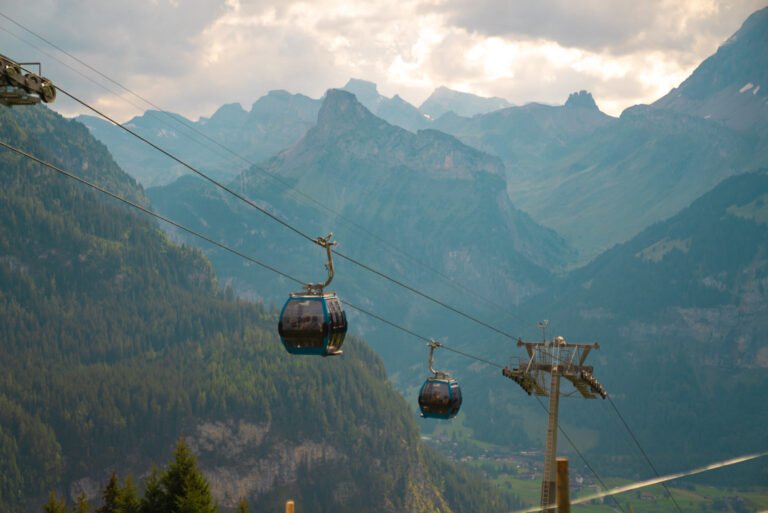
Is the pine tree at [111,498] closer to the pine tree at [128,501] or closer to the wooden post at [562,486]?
the pine tree at [128,501]

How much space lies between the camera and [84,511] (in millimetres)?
99875

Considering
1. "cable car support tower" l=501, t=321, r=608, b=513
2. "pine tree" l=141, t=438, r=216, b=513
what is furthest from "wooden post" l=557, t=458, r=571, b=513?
"pine tree" l=141, t=438, r=216, b=513

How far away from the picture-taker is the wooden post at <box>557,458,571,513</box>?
1610 centimetres

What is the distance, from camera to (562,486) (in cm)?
1644

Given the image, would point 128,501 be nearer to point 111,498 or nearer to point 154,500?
point 111,498

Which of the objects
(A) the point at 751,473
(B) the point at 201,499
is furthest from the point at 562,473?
(B) the point at 201,499

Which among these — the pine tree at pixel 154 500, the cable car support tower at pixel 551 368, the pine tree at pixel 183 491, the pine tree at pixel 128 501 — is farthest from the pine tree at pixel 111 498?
the cable car support tower at pixel 551 368

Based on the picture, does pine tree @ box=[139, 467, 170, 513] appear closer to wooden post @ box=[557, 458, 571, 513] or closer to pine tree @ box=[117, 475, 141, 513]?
pine tree @ box=[117, 475, 141, 513]

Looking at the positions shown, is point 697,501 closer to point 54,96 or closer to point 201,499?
point 54,96

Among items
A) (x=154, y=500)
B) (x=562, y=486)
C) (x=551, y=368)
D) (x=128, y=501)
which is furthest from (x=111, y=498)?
(x=562, y=486)

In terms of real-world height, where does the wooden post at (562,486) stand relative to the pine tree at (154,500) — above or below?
below

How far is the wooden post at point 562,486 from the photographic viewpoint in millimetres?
16102

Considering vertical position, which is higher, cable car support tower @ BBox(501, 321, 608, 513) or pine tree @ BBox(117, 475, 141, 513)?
cable car support tower @ BBox(501, 321, 608, 513)

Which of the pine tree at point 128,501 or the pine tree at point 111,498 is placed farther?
the pine tree at point 111,498
